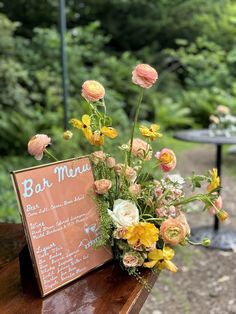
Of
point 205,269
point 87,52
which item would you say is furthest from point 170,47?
point 205,269

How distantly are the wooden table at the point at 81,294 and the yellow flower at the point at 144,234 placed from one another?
0.11 metres

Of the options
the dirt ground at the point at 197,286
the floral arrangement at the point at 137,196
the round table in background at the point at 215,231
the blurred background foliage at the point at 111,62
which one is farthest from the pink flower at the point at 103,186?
the blurred background foliage at the point at 111,62

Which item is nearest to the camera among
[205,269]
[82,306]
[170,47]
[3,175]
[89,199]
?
[82,306]

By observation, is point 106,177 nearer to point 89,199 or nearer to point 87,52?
point 89,199

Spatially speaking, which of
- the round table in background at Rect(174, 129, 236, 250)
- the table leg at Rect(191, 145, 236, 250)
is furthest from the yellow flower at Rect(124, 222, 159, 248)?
the table leg at Rect(191, 145, 236, 250)

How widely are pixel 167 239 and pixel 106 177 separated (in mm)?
220

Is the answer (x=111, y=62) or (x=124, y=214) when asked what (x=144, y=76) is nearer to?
(x=124, y=214)

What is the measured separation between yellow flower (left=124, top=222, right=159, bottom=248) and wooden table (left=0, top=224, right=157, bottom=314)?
0.35 ft

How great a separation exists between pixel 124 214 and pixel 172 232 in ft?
0.36

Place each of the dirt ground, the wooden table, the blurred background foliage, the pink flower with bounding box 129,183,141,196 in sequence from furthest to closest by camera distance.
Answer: the blurred background foliage
the dirt ground
the pink flower with bounding box 129,183,141,196
the wooden table

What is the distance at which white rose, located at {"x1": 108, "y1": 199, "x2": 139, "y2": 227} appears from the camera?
0.99 metres

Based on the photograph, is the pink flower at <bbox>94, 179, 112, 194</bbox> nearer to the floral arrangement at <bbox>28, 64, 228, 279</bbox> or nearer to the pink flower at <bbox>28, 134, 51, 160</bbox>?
the floral arrangement at <bbox>28, 64, 228, 279</bbox>

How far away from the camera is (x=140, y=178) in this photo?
111 cm

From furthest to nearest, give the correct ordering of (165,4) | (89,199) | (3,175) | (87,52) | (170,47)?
1. (170,47)
2. (165,4)
3. (87,52)
4. (3,175)
5. (89,199)
